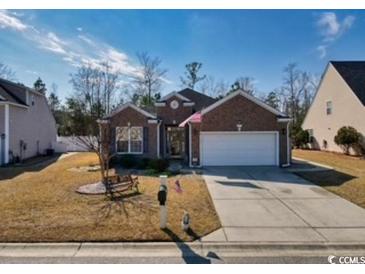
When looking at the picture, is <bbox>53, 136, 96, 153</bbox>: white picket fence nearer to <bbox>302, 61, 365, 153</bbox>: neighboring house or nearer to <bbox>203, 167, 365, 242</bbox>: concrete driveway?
<bbox>203, 167, 365, 242</bbox>: concrete driveway

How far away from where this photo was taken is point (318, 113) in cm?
2845

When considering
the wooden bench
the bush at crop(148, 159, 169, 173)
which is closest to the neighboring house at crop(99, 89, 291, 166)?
the bush at crop(148, 159, 169, 173)

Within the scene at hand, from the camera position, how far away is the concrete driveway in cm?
638

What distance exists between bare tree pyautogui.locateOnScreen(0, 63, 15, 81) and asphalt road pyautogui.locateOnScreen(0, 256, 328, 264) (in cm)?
4173

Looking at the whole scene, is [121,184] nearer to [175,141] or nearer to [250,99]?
[250,99]

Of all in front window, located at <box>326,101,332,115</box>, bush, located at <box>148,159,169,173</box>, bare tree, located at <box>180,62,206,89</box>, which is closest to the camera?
bush, located at <box>148,159,169,173</box>

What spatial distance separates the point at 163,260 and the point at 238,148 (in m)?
13.0

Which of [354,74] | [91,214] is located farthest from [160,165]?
[354,74]

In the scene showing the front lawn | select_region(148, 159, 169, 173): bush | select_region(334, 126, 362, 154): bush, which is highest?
select_region(334, 126, 362, 154): bush

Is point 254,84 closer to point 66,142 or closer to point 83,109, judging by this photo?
point 83,109

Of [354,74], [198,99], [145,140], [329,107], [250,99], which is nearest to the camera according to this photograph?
[250,99]

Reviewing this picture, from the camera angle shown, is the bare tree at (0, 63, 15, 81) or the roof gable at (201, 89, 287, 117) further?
the bare tree at (0, 63, 15, 81)

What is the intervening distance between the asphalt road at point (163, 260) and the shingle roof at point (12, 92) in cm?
1866

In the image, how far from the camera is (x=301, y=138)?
30781mm
